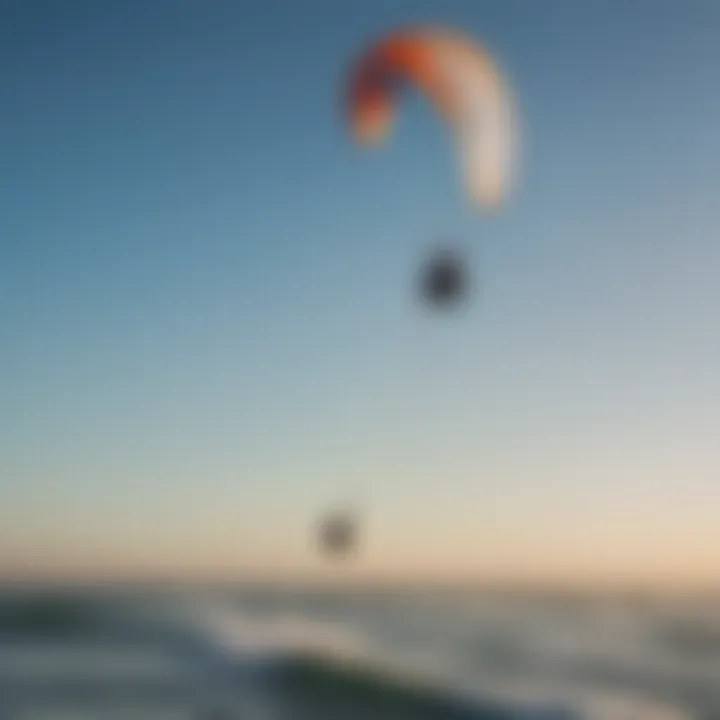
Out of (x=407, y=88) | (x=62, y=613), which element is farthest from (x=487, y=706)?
(x=407, y=88)

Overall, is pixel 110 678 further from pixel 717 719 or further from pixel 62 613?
→ pixel 717 719

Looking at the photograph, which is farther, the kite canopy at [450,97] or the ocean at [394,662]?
the ocean at [394,662]

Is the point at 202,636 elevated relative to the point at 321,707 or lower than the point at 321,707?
elevated

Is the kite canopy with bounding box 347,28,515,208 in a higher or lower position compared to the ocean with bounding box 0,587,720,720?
higher

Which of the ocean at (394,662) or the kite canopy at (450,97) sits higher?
the kite canopy at (450,97)

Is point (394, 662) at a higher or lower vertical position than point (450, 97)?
lower
